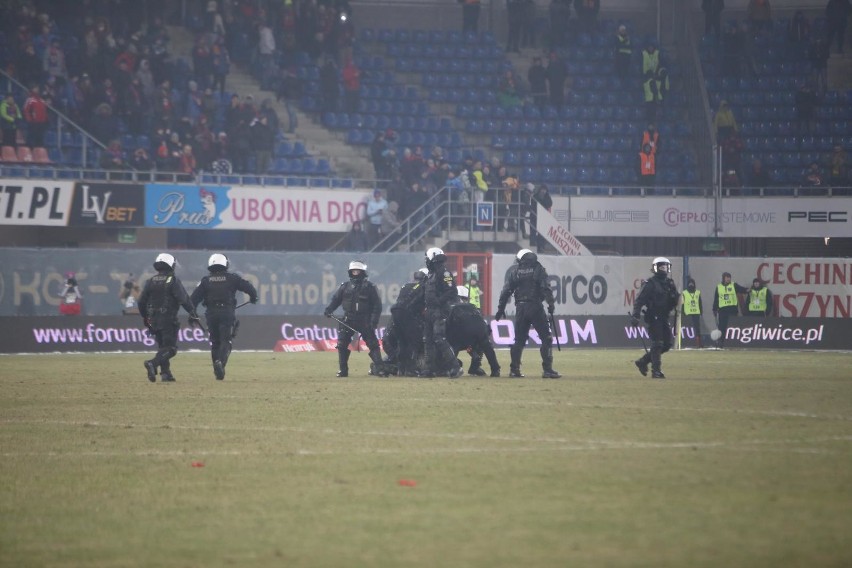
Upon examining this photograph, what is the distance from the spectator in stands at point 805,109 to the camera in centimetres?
4656

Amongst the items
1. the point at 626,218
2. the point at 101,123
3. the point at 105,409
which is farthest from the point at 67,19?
the point at 105,409

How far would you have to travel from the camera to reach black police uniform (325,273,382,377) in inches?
970

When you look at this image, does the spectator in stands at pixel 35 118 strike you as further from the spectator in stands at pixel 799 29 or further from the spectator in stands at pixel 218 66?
the spectator in stands at pixel 799 29

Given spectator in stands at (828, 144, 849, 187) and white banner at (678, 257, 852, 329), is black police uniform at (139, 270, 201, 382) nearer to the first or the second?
white banner at (678, 257, 852, 329)

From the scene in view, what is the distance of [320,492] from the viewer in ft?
33.9

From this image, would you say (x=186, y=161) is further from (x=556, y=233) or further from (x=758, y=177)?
(x=758, y=177)

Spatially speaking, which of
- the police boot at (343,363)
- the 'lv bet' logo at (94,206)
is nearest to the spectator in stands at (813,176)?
the 'lv bet' logo at (94,206)

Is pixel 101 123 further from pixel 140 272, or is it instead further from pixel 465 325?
pixel 465 325

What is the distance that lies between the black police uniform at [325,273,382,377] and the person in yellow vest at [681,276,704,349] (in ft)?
55.4

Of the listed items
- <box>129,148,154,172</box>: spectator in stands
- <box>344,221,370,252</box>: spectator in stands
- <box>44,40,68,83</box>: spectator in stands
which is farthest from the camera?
<box>344,221,370,252</box>: spectator in stands

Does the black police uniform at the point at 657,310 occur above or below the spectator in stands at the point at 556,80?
below

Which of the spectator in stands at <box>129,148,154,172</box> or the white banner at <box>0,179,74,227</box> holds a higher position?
the spectator in stands at <box>129,148,154,172</box>

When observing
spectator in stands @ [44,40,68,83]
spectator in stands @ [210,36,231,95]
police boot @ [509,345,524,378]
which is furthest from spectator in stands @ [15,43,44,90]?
police boot @ [509,345,524,378]

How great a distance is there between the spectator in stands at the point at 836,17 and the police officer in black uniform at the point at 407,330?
2876 centimetres
